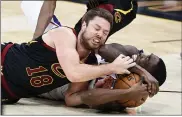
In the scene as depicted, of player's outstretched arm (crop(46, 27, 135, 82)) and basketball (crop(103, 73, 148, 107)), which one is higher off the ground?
player's outstretched arm (crop(46, 27, 135, 82))

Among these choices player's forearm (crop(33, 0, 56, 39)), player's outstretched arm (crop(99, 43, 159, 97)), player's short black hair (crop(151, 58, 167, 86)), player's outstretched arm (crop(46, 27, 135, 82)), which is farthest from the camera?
player's forearm (crop(33, 0, 56, 39))

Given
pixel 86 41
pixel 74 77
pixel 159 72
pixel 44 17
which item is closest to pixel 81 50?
pixel 86 41

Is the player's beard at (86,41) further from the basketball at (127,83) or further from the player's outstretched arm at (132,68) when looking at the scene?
the basketball at (127,83)

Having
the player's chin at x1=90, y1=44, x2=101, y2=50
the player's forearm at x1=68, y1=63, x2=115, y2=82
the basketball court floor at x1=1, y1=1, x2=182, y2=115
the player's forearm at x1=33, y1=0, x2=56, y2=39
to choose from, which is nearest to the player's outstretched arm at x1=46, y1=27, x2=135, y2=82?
the player's forearm at x1=68, y1=63, x2=115, y2=82

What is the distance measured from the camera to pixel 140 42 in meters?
6.98

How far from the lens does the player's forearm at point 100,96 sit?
12.0 ft

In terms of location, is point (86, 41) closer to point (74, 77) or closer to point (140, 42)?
point (74, 77)

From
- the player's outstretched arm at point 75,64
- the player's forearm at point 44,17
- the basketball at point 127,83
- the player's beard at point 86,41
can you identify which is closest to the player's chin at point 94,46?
the player's beard at point 86,41

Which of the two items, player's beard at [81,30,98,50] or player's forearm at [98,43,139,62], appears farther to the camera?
player's forearm at [98,43,139,62]

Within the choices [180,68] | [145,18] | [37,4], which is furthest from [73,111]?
[145,18]

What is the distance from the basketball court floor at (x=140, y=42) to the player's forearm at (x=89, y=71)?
0.78 feet

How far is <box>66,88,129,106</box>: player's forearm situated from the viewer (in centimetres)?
365

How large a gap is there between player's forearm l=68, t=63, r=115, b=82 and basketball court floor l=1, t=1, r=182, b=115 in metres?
0.24

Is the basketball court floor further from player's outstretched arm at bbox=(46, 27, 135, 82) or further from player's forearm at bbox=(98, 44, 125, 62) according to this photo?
player's forearm at bbox=(98, 44, 125, 62)
